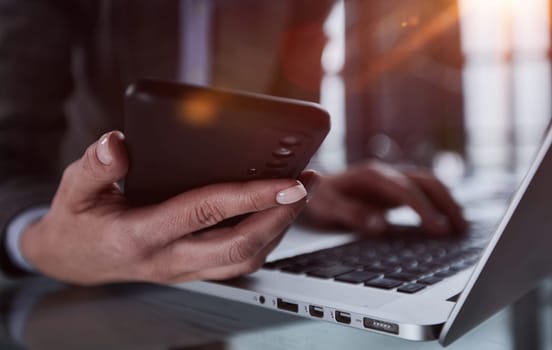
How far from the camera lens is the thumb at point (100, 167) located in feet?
0.81

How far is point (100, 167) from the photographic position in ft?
0.82

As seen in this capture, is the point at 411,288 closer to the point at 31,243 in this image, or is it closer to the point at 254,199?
the point at 254,199

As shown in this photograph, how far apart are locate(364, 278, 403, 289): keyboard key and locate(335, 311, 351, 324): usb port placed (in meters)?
0.05

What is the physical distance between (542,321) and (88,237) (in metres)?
0.33

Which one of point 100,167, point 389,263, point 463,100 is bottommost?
point 463,100

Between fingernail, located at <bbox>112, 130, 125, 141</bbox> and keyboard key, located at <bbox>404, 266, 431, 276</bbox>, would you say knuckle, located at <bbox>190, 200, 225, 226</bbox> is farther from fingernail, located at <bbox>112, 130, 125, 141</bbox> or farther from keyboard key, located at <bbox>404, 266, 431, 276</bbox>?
keyboard key, located at <bbox>404, 266, 431, 276</bbox>

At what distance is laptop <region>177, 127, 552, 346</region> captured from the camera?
234 millimetres

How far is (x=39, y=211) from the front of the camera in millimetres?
433

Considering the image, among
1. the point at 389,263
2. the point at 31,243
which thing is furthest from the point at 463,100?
the point at 31,243

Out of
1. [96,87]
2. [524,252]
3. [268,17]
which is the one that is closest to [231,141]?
[524,252]

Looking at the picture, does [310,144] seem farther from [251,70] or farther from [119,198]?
[251,70]

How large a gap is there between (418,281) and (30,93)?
438 millimetres

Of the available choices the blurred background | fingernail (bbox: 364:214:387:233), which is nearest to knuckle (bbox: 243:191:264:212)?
fingernail (bbox: 364:214:387:233)

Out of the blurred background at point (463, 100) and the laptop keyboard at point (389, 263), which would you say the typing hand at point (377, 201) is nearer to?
the laptop keyboard at point (389, 263)
